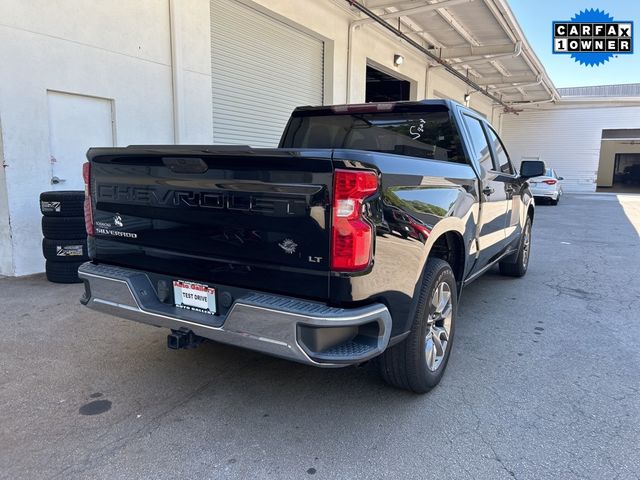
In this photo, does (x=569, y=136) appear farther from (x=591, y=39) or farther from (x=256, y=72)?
(x=256, y=72)

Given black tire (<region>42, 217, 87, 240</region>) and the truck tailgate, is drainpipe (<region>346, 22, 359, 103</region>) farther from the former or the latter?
the truck tailgate

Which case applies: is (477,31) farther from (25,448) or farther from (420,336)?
(25,448)

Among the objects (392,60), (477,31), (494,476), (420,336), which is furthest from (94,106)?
(477,31)

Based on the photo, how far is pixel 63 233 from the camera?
5668 millimetres

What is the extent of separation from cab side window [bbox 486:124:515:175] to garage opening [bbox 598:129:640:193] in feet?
113

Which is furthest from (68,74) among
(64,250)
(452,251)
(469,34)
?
(469,34)

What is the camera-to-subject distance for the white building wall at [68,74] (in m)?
5.64

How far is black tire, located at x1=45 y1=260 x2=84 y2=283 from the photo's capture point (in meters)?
5.76

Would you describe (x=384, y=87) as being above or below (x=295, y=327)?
above

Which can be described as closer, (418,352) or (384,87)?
(418,352)

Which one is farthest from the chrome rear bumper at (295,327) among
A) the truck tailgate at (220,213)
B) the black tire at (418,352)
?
the black tire at (418,352)

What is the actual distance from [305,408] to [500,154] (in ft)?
12.1

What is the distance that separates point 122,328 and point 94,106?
144 inches

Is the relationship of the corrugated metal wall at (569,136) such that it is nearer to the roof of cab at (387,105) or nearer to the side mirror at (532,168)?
the side mirror at (532,168)
